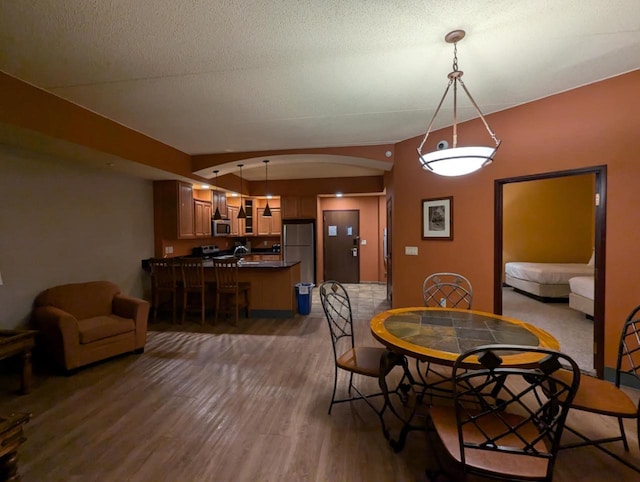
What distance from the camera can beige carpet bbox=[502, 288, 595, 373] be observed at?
3223mm

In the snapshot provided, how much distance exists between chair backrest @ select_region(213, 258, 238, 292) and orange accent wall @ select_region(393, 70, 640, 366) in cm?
248

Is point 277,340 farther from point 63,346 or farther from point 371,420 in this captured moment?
point 63,346

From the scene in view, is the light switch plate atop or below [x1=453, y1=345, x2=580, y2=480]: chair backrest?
atop

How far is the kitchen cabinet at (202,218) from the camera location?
5.52m

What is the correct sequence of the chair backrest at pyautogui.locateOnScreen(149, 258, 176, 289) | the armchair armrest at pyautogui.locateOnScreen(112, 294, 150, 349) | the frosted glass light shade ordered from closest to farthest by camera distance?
the frosted glass light shade < the armchair armrest at pyautogui.locateOnScreen(112, 294, 150, 349) < the chair backrest at pyautogui.locateOnScreen(149, 258, 176, 289)

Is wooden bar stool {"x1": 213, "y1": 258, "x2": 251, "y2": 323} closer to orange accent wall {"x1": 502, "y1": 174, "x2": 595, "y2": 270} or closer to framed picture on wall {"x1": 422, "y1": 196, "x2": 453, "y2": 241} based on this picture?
framed picture on wall {"x1": 422, "y1": 196, "x2": 453, "y2": 241}

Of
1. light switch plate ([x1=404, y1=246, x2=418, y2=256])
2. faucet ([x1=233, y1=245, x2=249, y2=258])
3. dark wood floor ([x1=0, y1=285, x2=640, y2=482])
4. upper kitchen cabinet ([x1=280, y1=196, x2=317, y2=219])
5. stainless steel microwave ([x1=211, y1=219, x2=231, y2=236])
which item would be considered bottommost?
dark wood floor ([x1=0, y1=285, x2=640, y2=482])

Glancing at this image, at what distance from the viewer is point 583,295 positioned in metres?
4.36

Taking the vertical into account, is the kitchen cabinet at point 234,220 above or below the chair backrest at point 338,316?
above

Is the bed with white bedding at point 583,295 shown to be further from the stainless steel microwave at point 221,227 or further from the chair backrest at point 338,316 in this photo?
the stainless steel microwave at point 221,227

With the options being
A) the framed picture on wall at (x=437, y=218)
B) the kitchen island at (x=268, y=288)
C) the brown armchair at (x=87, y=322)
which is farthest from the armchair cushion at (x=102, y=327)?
the framed picture on wall at (x=437, y=218)

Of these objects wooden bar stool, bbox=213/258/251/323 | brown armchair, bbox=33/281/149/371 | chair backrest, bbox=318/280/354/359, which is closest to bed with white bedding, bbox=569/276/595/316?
chair backrest, bbox=318/280/354/359

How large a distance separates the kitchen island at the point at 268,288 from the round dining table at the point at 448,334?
2.59 meters

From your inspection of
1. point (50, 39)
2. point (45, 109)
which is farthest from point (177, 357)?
point (50, 39)
